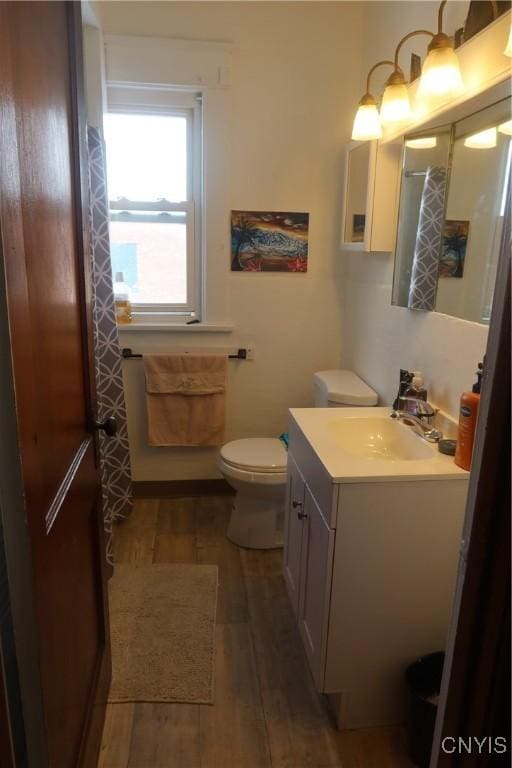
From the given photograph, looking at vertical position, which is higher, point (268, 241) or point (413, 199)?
point (413, 199)

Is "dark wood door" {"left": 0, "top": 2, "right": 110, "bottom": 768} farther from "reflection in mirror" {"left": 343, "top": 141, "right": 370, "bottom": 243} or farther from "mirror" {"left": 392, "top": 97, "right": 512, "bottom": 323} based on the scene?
"reflection in mirror" {"left": 343, "top": 141, "right": 370, "bottom": 243}

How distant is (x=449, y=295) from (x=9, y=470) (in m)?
1.45

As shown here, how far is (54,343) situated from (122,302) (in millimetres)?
1747

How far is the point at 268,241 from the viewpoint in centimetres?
270

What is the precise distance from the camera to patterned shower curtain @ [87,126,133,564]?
2238 mm

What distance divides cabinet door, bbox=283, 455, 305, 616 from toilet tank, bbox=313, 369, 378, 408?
0.48m

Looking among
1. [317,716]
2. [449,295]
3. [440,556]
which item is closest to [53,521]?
[440,556]

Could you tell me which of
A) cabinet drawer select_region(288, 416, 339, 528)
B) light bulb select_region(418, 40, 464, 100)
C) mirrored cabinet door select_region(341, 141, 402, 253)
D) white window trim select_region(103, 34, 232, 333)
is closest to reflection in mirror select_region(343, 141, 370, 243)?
A: mirrored cabinet door select_region(341, 141, 402, 253)

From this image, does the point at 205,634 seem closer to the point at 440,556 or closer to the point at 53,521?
the point at 440,556

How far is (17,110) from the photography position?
77 centimetres

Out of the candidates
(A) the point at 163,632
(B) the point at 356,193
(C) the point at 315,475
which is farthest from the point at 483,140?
(A) the point at 163,632

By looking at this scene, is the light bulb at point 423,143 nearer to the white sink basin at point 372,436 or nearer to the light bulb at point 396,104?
the light bulb at point 396,104

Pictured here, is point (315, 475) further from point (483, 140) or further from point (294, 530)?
point (483, 140)

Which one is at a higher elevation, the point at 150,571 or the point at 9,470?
the point at 9,470
